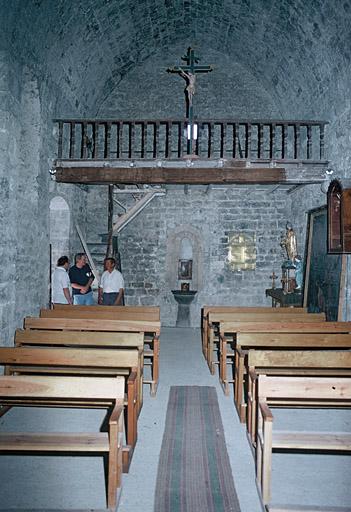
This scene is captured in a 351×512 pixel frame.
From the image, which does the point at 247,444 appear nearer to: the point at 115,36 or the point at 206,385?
the point at 206,385

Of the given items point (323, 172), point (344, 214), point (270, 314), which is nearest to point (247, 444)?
point (270, 314)

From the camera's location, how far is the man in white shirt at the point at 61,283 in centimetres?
864

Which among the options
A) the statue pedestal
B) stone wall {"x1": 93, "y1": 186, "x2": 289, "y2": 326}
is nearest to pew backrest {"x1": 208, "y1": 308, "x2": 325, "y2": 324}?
the statue pedestal

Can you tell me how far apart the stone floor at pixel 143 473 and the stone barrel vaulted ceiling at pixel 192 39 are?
594 centimetres

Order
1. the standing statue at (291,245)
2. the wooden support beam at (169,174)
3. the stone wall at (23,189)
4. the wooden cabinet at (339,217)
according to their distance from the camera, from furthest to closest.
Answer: the standing statue at (291,245) → the wooden support beam at (169,174) → the wooden cabinet at (339,217) → the stone wall at (23,189)

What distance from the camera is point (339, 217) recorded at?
8188mm

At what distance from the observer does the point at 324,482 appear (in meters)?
3.72

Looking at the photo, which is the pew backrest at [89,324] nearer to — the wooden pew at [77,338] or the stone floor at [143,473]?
the wooden pew at [77,338]

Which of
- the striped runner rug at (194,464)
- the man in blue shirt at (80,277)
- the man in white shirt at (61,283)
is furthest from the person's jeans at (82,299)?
the striped runner rug at (194,464)

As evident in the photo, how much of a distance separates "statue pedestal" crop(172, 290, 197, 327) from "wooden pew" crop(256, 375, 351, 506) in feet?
29.5

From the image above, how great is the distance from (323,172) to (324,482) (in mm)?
7012

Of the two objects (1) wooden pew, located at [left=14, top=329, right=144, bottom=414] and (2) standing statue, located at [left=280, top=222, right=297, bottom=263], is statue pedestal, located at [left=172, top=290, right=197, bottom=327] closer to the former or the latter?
(2) standing statue, located at [left=280, top=222, right=297, bottom=263]

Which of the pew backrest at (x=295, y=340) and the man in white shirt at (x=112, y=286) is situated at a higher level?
the man in white shirt at (x=112, y=286)

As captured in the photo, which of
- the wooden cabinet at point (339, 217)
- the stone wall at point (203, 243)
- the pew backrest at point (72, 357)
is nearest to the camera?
the pew backrest at point (72, 357)
